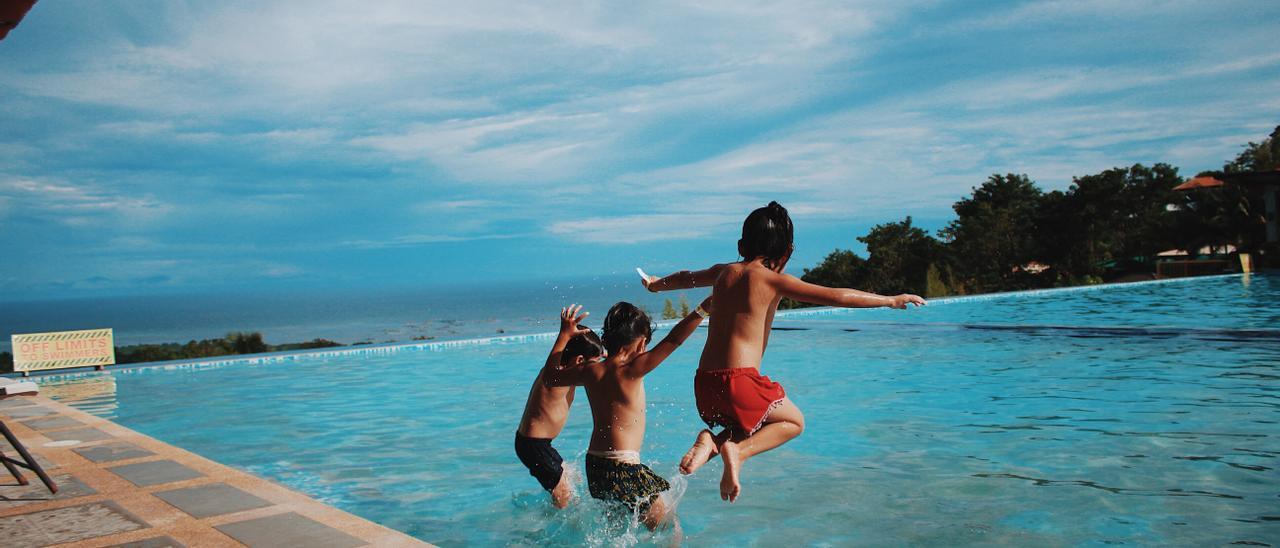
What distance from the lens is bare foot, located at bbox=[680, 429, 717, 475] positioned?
137 inches

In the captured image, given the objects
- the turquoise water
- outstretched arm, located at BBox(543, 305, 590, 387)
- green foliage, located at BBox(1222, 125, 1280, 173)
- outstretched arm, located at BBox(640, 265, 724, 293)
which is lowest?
the turquoise water

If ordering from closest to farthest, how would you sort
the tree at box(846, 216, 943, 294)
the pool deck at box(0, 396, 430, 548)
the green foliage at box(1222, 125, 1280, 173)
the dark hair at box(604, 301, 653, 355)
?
the pool deck at box(0, 396, 430, 548)
the dark hair at box(604, 301, 653, 355)
the tree at box(846, 216, 943, 294)
the green foliage at box(1222, 125, 1280, 173)

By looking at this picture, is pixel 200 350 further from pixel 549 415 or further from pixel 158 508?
pixel 549 415

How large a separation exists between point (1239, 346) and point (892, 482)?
9016mm

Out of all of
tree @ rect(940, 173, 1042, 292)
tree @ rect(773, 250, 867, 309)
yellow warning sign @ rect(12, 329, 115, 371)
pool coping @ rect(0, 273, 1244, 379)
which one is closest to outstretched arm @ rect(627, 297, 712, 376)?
yellow warning sign @ rect(12, 329, 115, 371)

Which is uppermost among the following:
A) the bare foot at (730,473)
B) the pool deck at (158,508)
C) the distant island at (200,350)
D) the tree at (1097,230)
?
the tree at (1097,230)

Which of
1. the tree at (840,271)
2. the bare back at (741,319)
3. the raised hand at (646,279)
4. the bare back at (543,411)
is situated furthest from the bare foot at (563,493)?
the tree at (840,271)

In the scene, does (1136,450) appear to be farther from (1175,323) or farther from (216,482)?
(1175,323)

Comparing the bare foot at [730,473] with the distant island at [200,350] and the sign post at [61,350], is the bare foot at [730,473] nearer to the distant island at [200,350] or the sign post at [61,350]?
the sign post at [61,350]

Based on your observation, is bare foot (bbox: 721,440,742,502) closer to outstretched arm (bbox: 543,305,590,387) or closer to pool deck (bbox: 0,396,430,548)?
outstretched arm (bbox: 543,305,590,387)

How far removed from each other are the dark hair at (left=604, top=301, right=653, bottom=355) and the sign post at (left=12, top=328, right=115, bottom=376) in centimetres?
1363

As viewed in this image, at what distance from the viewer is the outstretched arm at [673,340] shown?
397cm

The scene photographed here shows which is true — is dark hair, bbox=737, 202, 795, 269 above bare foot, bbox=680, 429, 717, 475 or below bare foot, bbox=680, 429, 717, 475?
above

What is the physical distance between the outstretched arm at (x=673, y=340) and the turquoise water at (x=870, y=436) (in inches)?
44.8
